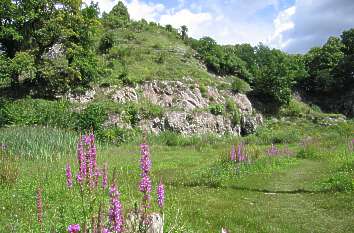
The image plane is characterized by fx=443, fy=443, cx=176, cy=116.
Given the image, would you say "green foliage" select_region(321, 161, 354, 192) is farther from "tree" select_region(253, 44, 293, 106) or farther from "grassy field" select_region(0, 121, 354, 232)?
"tree" select_region(253, 44, 293, 106)

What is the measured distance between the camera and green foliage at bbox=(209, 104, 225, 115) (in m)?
37.3

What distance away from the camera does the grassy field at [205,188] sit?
31.8 feet

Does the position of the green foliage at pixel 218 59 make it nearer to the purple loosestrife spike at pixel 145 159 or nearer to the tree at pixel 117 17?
the tree at pixel 117 17

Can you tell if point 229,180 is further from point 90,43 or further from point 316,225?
point 90,43

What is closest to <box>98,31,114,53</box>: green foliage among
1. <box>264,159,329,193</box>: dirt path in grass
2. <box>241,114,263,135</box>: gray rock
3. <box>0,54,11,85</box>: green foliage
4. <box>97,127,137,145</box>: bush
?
<box>0,54,11,85</box>: green foliage

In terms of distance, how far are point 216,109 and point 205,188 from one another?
907 inches

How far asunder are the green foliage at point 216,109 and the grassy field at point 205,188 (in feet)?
44.4

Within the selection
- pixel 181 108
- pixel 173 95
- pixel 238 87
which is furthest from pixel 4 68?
pixel 238 87

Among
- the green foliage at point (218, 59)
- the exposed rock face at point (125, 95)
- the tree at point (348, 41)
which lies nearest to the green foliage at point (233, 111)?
the green foliage at point (218, 59)

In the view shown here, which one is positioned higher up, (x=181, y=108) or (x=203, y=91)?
(x=203, y=91)

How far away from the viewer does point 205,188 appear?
48.3 feet

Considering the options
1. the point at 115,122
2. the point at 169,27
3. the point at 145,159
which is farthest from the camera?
the point at 169,27

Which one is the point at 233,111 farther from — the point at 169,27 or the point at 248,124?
the point at 169,27

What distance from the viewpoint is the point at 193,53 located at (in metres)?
46.4
